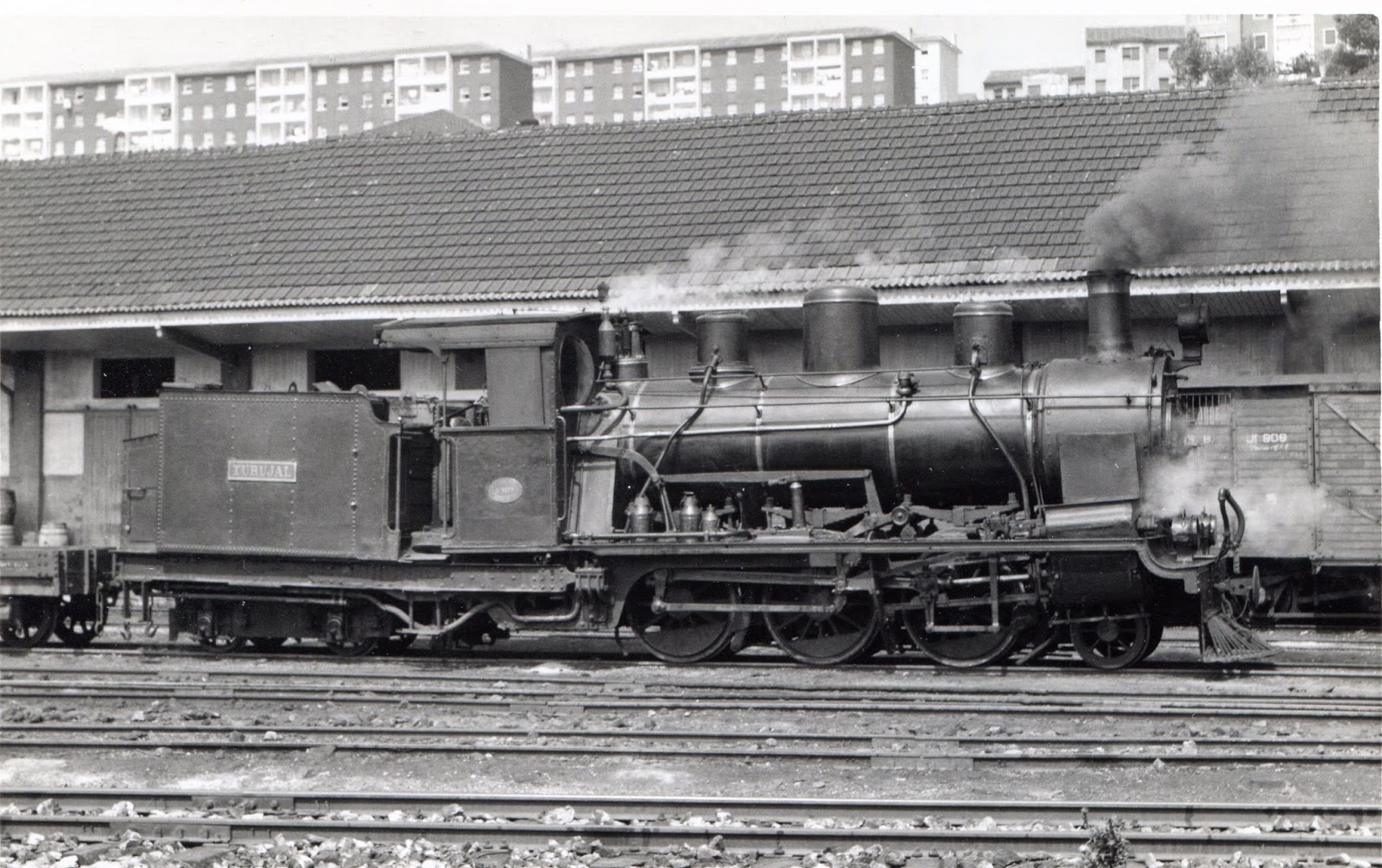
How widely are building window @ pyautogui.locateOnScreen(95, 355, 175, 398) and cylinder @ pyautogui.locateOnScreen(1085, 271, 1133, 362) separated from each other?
39.1 ft

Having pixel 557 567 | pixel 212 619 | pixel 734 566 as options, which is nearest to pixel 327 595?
pixel 212 619

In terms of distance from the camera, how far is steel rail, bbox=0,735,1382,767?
8.00 metres

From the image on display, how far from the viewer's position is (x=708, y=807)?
23.4ft

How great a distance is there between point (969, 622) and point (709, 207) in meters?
7.67

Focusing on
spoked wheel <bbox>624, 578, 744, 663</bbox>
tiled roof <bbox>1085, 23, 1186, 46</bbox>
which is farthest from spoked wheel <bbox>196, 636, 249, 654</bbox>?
tiled roof <bbox>1085, 23, 1186, 46</bbox>

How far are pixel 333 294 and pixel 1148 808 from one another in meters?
12.6

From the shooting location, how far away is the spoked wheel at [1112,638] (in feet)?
37.0

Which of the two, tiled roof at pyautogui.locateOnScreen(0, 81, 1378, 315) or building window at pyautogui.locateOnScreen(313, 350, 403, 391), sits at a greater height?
tiled roof at pyautogui.locateOnScreen(0, 81, 1378, 315)

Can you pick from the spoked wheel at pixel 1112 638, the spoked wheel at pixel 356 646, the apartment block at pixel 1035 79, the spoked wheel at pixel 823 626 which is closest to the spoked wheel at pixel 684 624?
the spoked wheel at pixel 823 626

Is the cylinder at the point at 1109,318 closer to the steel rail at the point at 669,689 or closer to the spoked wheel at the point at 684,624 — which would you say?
the steel rail at the point at 669,689

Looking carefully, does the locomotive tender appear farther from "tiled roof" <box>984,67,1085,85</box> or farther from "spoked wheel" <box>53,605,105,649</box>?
"tiled roof" <box>984,67,1085,85</box>

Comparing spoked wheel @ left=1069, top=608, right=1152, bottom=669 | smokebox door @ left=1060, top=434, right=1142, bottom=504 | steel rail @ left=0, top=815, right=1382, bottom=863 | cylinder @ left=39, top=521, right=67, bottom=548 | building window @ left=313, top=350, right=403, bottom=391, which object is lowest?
Answer: steel rail @ left=0, top=815, right=1382, bottom=863

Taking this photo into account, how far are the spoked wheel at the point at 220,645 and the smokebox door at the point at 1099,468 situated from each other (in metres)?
7.47

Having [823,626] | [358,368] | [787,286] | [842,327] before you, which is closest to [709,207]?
[787,286]
